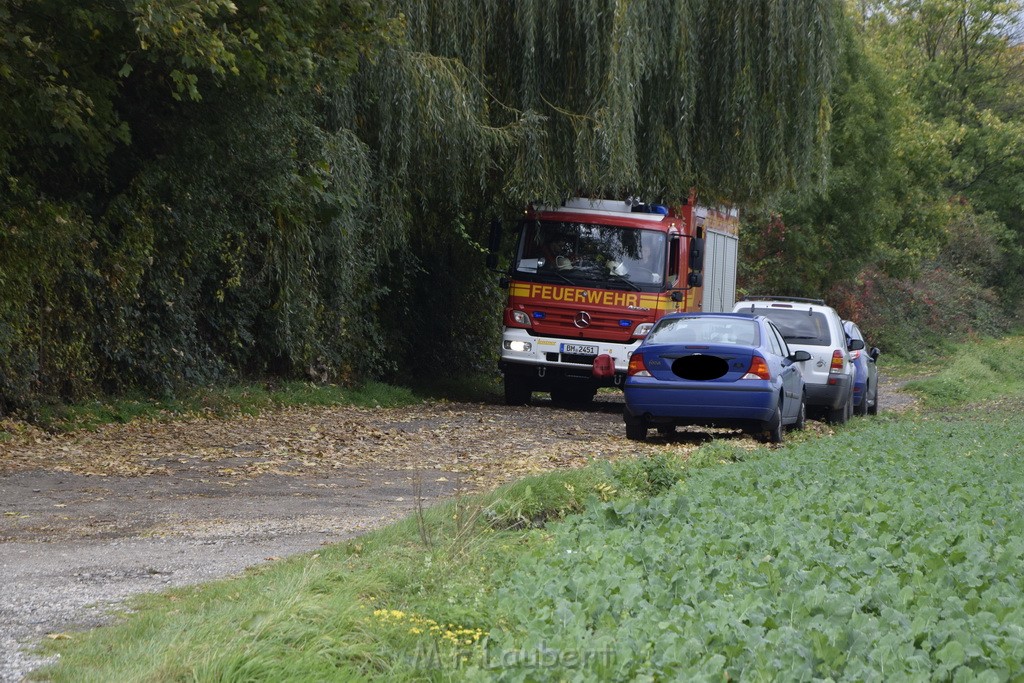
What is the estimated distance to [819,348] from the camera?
19656mm

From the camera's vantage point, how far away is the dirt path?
22.9 ft

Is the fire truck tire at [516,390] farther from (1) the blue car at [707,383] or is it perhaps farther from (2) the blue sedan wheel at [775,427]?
(2) the blue sedan wheel at [775,427]

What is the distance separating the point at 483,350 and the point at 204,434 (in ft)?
36.1

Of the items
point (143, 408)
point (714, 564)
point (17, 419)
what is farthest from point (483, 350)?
point (714, 564)

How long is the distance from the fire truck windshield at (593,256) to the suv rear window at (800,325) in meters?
1.64

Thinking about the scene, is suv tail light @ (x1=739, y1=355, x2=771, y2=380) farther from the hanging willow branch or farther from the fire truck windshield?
the fire truck windshield

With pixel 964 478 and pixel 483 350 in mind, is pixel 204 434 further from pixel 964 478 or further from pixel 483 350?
pixel 483 350

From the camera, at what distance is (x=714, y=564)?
632cm

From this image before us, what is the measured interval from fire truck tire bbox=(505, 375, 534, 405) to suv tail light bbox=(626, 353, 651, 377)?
19.3 feet

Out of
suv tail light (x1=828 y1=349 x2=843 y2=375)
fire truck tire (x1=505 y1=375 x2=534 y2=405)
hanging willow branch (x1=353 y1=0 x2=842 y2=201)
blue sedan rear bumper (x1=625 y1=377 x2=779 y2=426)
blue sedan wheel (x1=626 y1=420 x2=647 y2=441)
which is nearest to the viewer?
blue sedan rear bumper (x1=625 y1=377 x2=779 y2=426)

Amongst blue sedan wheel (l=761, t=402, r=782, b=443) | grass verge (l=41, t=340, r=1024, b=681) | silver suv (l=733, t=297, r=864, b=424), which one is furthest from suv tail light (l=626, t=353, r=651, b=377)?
grass verge (l=41, t=340, r=1024, b=681)

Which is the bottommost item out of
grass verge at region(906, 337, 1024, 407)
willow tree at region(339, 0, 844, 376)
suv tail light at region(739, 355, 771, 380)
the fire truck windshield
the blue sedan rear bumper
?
grass verge at region(906, 337, 1024, 407)

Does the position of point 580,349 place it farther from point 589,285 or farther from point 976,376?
point 976,376

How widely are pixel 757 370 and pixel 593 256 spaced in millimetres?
5798
